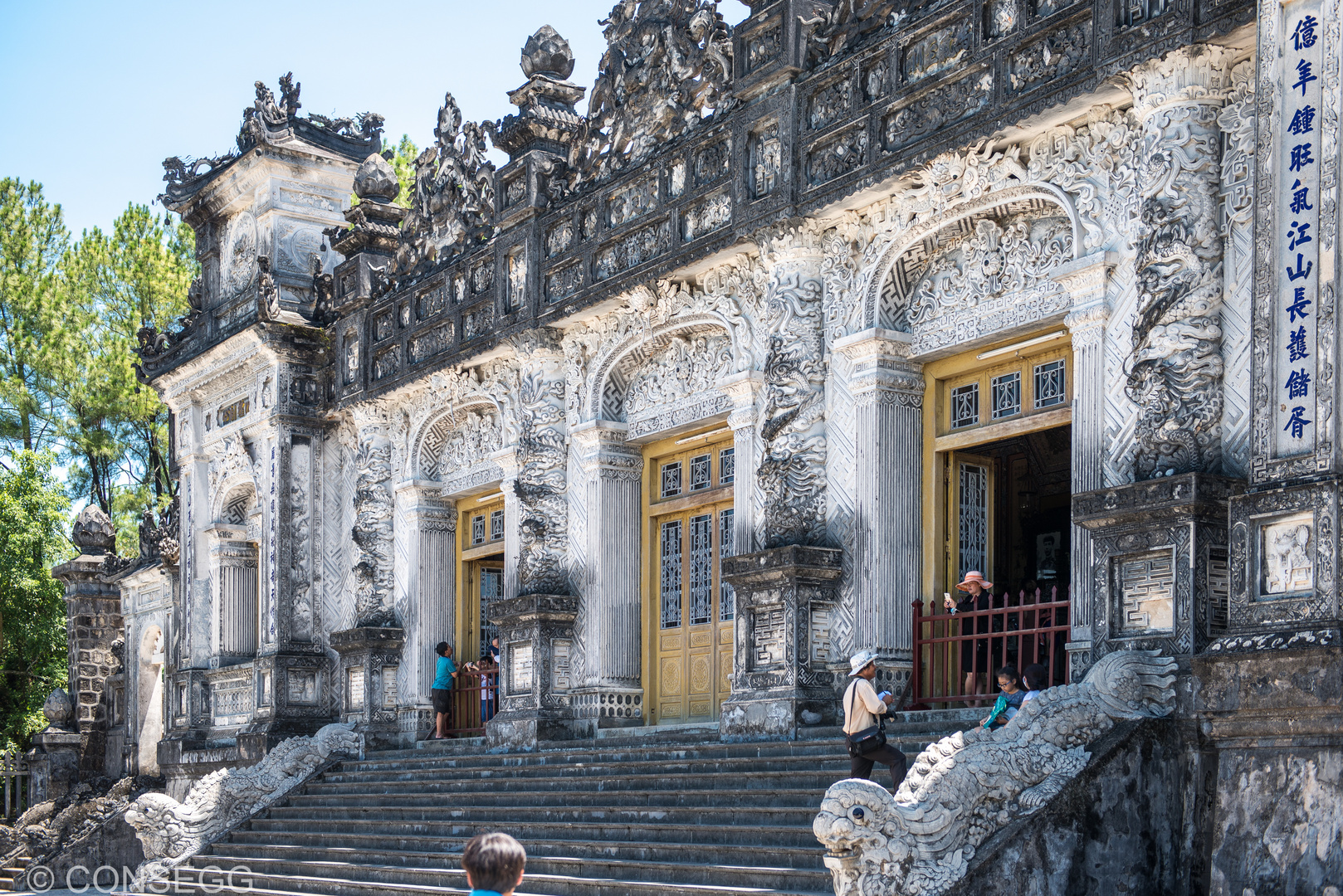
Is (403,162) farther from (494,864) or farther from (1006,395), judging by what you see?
(494,864)

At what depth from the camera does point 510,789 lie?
46.7ft

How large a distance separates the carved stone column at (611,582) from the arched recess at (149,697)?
10866 millimetres

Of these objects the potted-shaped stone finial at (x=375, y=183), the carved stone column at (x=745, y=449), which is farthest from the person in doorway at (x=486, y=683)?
the potted-shaped stone finial at (x=375, y=183)

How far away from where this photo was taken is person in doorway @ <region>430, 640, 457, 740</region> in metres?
18.1

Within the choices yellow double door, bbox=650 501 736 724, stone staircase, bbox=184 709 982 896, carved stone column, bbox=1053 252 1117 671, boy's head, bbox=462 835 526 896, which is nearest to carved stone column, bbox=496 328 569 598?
yellow double door, bbox=650 501 736 724

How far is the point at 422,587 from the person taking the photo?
A: 1911cm

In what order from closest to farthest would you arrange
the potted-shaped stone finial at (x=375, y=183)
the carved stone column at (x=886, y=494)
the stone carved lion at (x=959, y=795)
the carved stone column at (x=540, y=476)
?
the stone carved lion at (x=959, y=795) < the carved stone column at (x=886, y=494) < the carved stone column at (x=540, y=476) < the potted-shaped stone finial at (x=375, y=183)

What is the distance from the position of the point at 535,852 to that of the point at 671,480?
16.1 feet

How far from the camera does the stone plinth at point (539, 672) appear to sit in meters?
15.9

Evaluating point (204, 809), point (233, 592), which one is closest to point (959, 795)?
point (204, 809)

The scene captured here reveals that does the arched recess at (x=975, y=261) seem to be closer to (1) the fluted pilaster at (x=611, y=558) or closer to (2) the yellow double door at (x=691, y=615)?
(2) the yellow double door at (x=691, y=615)

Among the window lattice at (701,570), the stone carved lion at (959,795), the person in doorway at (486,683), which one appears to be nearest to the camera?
the stone carved lion at (959,795)

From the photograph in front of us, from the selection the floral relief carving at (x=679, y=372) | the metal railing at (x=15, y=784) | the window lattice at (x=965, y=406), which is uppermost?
the floral relief carving at (x=679, y=372)

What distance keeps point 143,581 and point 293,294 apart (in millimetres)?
6503
